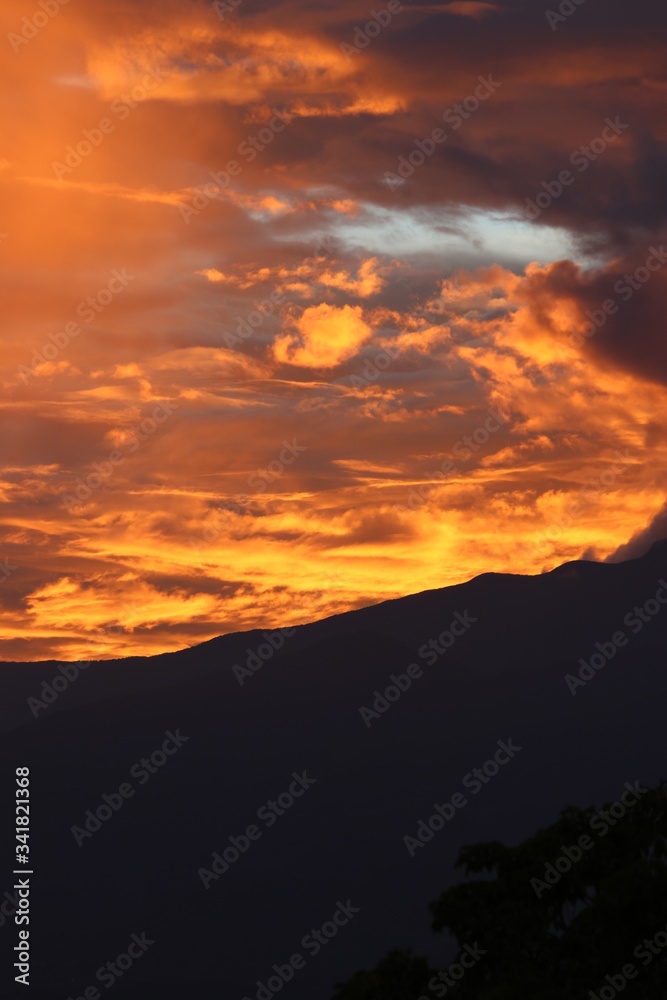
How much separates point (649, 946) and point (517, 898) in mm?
3054

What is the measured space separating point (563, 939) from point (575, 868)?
4.62 feet

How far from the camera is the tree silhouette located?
2262 centimetres

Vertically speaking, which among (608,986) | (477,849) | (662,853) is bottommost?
(608,986)

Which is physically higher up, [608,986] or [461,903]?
[461,903]

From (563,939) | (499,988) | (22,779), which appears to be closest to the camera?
(499,988)

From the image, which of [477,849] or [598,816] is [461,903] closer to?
[477,849]

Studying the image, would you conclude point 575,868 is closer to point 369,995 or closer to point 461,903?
point 461,903

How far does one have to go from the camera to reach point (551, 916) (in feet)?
80.2

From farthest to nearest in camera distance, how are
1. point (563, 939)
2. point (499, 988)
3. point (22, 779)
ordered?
1. point (22, 779)
2. point (563, 939)
3. point (499, 988)

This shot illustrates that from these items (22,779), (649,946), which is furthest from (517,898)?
(22,779)

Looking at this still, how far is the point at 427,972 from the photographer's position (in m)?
24.3

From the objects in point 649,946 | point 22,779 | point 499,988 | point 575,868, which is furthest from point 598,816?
point 22,779

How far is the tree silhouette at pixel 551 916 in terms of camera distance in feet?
74.2

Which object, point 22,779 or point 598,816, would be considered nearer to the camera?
point 598,816
